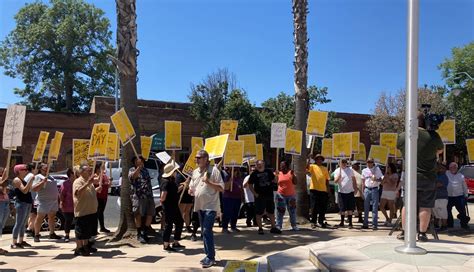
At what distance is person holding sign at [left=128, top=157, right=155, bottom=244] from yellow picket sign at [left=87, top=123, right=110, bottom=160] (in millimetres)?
767

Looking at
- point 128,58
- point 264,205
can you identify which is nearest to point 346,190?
point 264,205

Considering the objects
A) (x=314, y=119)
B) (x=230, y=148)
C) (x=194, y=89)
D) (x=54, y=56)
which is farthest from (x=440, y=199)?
(x=54, y=56)

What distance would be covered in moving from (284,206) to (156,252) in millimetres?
3682

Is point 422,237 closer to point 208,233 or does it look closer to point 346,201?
point 208,233

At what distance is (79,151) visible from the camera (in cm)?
1139

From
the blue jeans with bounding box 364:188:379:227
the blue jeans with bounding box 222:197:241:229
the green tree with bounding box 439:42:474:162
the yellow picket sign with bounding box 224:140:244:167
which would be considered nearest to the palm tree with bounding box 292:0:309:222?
the blue jeans with bounding box 364:188:379:227

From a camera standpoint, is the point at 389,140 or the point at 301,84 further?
the point at 389,140

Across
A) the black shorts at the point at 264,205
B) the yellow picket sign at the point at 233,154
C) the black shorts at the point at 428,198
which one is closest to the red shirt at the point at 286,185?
the black shorts at the point at 264,205

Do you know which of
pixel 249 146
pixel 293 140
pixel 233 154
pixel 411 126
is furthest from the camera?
pixel 249 146

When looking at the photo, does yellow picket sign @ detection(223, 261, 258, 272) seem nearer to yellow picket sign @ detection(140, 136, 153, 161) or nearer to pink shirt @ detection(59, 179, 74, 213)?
pink shirt @ detection(59, 179, 74, 213)

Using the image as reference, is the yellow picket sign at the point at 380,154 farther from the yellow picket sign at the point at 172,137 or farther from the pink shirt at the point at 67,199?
the pink shirt at the point at 67,199

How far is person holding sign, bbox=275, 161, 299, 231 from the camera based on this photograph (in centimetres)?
1107

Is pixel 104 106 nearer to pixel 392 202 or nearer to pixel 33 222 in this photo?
pixel 33 222

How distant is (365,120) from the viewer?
40.8 m
